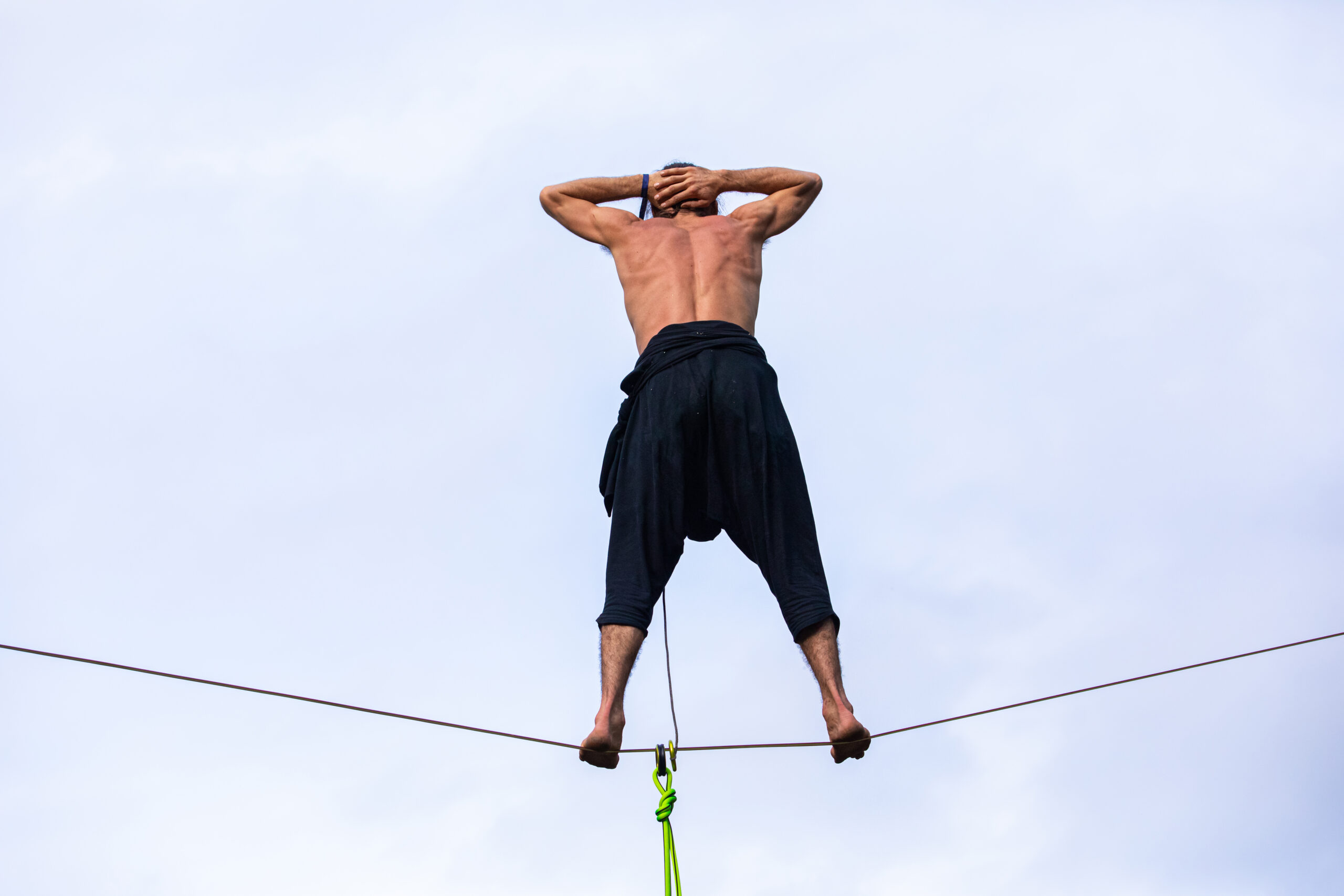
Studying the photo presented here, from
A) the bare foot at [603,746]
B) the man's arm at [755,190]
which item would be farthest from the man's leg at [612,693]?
the man's arm at [755,190]

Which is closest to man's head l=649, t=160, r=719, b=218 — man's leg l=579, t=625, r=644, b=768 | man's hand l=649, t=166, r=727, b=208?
man's hand l=649, t=166, r=727, b=208

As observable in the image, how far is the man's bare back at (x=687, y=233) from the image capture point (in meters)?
5.70

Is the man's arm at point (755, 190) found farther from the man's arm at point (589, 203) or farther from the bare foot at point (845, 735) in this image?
the bare foot at point (845, 735)

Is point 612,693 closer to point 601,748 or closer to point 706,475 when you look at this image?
point 601,748

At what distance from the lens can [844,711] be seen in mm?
4727

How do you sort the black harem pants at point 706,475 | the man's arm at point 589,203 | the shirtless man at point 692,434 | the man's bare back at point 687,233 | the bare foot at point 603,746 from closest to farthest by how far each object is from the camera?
the bare foot at point 603,746, the shirtless man at point 692,434, the black harem pants at point 706,475, the man's bare back at point 687,233, the man's arm at point 589,203

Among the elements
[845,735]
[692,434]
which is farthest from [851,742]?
[692,434]

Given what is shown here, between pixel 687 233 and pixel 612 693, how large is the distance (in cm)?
216

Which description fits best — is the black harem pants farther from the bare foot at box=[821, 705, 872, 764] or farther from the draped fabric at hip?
the bare foot at box=[821, 705, 872, 764]

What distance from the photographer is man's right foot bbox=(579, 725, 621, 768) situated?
14.9 feet

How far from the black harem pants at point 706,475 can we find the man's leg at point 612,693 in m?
0.09

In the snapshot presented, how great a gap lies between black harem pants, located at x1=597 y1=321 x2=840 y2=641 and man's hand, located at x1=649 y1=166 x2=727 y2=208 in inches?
30.3

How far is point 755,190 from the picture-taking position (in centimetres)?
626

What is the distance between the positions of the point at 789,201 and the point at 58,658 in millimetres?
3551
